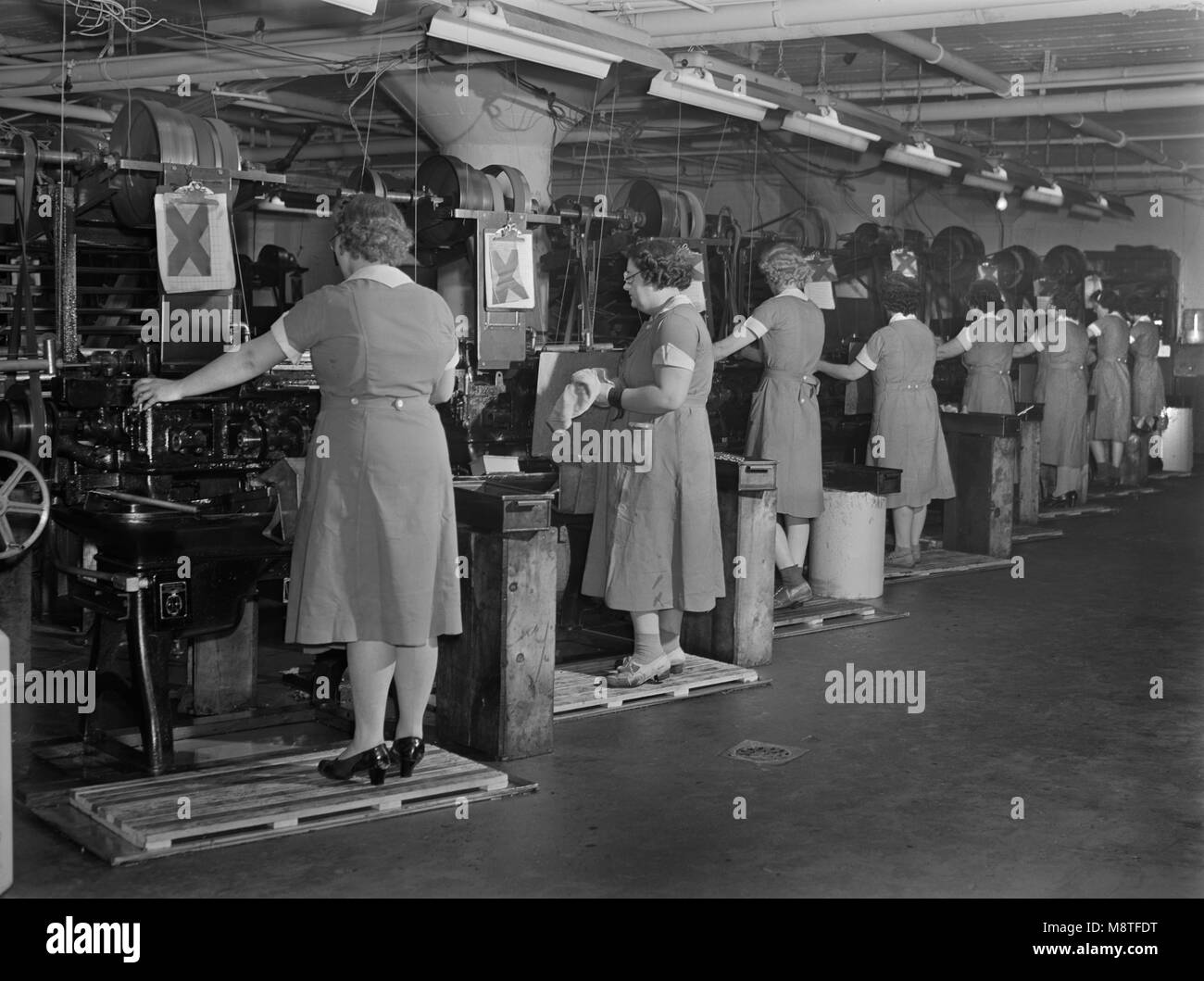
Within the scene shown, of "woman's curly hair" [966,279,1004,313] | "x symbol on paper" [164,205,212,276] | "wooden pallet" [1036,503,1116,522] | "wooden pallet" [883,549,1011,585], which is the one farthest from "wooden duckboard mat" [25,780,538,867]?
"woman's curly hair" [966,279,1004,313]

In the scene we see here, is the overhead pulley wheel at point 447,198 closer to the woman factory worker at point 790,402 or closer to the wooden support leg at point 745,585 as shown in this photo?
the woman factory worker at point 790,402

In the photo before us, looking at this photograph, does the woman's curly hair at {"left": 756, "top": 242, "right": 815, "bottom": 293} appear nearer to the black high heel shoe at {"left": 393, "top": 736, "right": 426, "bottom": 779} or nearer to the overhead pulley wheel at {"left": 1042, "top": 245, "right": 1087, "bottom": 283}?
the black high heel shoe at {"left": 393, "top": 736, "right": 426, "bottom": 779}

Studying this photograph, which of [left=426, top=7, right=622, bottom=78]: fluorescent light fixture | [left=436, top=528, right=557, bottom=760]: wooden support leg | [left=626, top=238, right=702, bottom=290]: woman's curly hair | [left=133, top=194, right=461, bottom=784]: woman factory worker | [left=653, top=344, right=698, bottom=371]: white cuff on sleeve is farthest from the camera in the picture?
[left=426, top=7, right=622, bottom=78]: fluorescent light fixture

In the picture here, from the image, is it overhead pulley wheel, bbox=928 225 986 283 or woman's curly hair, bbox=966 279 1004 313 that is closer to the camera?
woman's curly hair, bbox=966 279 1004 313

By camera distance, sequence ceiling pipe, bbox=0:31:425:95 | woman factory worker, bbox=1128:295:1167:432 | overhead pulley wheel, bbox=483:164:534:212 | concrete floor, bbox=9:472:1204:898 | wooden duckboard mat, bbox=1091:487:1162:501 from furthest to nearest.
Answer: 1. woman factory worker, bbox=1128:295:1167:432
2. wooden duckboard mat, bbox=1091:487:1162:501
3. ceiling pipe, bbox=0:31:425:95
4. overhead pulley wheel, bbox=483:164:534:212
5. concrete floor, bbox=9:472:1204:898

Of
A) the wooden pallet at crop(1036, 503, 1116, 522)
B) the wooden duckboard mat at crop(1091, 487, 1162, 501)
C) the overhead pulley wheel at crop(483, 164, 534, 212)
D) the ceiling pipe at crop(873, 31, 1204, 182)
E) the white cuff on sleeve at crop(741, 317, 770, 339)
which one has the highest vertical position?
the ceiling pipe at crop(873, 31, 1204, 182)

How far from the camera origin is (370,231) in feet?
13.9

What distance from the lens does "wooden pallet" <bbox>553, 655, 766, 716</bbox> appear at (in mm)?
5489

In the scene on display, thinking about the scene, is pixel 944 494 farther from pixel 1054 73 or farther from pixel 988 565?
pixel 1054 73

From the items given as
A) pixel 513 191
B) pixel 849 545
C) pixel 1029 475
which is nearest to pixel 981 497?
pixel 1029 475

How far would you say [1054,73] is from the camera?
11.6 metres

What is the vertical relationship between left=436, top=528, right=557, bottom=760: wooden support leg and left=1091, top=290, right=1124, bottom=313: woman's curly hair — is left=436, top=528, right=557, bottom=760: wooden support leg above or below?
below

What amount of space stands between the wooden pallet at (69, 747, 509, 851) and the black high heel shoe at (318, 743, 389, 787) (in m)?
0.03

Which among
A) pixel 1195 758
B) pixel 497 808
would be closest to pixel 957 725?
pixel 1195 758
